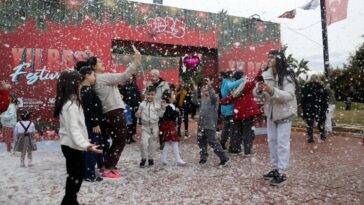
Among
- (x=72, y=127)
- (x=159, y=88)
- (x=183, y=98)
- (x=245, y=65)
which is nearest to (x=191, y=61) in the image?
(x=183, y=98)

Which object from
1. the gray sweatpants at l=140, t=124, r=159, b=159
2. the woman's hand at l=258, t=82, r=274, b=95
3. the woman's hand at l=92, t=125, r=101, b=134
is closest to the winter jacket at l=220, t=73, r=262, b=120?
the gray sweatpants at l=140, t=124, r=159, b=159

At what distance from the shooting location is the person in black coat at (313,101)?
33.1 ft

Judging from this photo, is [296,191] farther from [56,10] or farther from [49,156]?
[56,10]

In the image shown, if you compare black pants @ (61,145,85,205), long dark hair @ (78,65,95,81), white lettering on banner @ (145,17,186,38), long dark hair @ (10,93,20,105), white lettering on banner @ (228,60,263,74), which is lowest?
black pants @ (61,145,85,205)

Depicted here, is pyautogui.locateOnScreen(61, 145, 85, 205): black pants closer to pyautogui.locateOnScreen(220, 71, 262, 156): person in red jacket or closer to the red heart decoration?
pyautogui.locateOnScreen(220, 71, 262, 156): person in red jacket

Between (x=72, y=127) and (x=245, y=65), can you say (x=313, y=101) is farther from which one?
(x=72, y=127)

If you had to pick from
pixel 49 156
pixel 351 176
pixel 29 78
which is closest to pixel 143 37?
pixel 29 78

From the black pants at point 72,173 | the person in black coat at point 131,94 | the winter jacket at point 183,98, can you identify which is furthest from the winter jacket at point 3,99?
the winter jacket at point 183,98

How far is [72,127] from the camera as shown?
3.74m

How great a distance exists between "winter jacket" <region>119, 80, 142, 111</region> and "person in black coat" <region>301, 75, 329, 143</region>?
15.1 ft

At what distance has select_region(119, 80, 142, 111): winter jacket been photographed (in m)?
10.1

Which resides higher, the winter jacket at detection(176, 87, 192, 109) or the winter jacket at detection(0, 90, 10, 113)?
the winter jacket at detection(176, 87, 192, 109)

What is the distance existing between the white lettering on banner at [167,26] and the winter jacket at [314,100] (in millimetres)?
4747

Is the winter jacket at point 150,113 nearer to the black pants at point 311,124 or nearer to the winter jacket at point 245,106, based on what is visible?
the winter jacket at point 245,106
